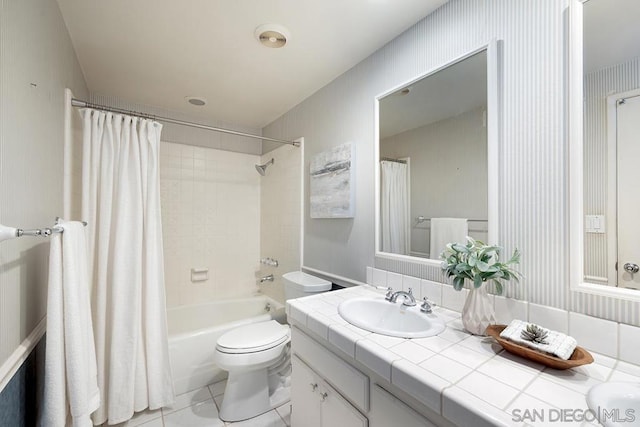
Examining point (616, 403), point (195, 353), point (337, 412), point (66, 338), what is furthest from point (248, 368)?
point (616, 403)

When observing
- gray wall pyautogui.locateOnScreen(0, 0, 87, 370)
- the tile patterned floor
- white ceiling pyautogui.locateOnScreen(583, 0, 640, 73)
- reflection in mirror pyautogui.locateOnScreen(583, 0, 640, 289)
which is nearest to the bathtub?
the tile patterned floor

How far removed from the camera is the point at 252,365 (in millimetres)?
1677

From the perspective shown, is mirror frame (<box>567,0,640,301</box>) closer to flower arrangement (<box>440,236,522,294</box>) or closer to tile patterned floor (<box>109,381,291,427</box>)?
flower arrangement (<box>440,236,522,294</box>)

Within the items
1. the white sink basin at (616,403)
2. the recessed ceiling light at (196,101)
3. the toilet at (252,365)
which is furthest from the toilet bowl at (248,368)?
the recessed ceiling light at (196,101)

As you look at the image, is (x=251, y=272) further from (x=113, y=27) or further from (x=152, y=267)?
(x=113, y=27)

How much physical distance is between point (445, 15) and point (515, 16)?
1.17 ft

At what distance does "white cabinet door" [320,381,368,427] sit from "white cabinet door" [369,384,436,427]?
69 millimetres

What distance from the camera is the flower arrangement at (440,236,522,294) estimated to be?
0.98 meters

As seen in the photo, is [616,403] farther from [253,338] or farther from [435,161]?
[253,338]

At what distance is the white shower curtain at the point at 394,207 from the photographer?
5.02 feet

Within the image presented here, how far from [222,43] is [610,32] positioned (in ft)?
5.75

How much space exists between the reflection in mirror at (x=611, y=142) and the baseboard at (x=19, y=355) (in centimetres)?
185

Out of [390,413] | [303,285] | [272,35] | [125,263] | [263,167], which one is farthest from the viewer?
[263,167]

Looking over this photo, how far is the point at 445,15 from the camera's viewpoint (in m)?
1.32
